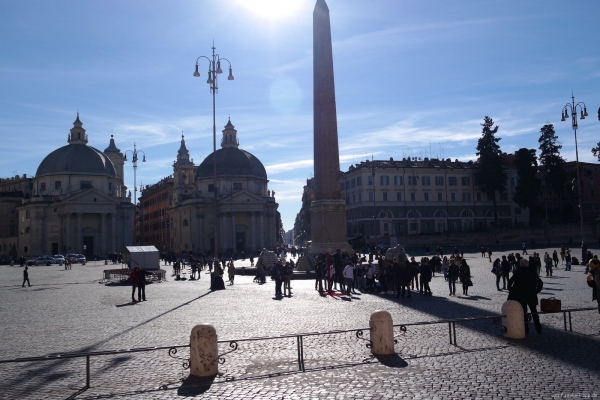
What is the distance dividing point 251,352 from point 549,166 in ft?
238

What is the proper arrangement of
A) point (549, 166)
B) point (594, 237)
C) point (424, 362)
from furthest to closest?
→ 1. point (549, 166)
2. point (594, 237)
3. point (424, 362)

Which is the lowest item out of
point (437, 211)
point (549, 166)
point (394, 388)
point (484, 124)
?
point (394, 388)

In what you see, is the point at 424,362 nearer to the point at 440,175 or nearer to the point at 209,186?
the point at 440,175

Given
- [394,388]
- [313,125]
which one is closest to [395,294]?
[313,125]

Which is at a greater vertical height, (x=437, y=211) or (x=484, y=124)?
(x=484, y=124)

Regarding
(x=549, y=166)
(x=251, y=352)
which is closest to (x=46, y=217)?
(x=549, y=166)

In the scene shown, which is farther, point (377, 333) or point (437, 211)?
point (437, 211)

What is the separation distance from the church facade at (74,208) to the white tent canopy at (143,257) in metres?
47.8

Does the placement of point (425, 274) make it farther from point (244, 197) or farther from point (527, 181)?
point (244, 197)

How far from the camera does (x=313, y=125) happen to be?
29516 millimetres

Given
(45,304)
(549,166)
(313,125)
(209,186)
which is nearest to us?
(45,304)

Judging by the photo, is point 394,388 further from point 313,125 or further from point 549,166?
point 549,166

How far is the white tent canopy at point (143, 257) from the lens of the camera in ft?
109

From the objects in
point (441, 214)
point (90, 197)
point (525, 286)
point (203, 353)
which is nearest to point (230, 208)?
point (90, 197)
